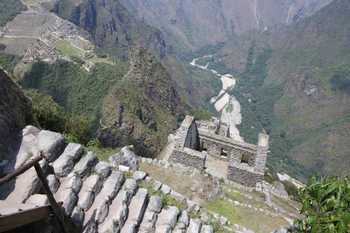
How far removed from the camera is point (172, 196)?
1373cm

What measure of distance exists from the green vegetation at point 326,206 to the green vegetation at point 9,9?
132961 mm

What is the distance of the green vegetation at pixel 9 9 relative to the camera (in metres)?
130

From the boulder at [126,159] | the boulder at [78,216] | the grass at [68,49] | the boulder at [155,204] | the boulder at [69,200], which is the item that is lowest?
the boulder at [78,216]

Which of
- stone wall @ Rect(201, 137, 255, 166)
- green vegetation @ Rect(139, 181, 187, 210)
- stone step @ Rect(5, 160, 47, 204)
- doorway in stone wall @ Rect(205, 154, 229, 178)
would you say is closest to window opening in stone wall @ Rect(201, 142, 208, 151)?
stone wall @ Rect(201, 137, 255, 166)

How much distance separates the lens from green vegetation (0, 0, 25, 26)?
130 metres

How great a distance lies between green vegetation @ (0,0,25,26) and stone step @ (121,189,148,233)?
12959 cm

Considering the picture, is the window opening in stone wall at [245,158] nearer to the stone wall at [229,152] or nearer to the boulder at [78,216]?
the stone wall at [229,152]

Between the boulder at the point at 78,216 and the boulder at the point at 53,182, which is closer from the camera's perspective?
the boulder at the point at 78,216

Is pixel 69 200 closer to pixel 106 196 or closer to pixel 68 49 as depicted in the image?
pixel 106 196

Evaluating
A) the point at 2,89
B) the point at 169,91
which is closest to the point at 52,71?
the point at 169,91

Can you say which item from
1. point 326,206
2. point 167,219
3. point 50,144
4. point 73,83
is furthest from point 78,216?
point 73,83

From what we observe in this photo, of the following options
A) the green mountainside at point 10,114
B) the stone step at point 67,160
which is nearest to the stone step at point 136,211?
the stone step at point 67,160

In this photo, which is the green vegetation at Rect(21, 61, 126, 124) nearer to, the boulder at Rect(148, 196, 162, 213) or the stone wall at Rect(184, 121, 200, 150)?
the stone wall at Rect(184, 121, 200, 150)

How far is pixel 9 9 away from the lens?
147 metres
